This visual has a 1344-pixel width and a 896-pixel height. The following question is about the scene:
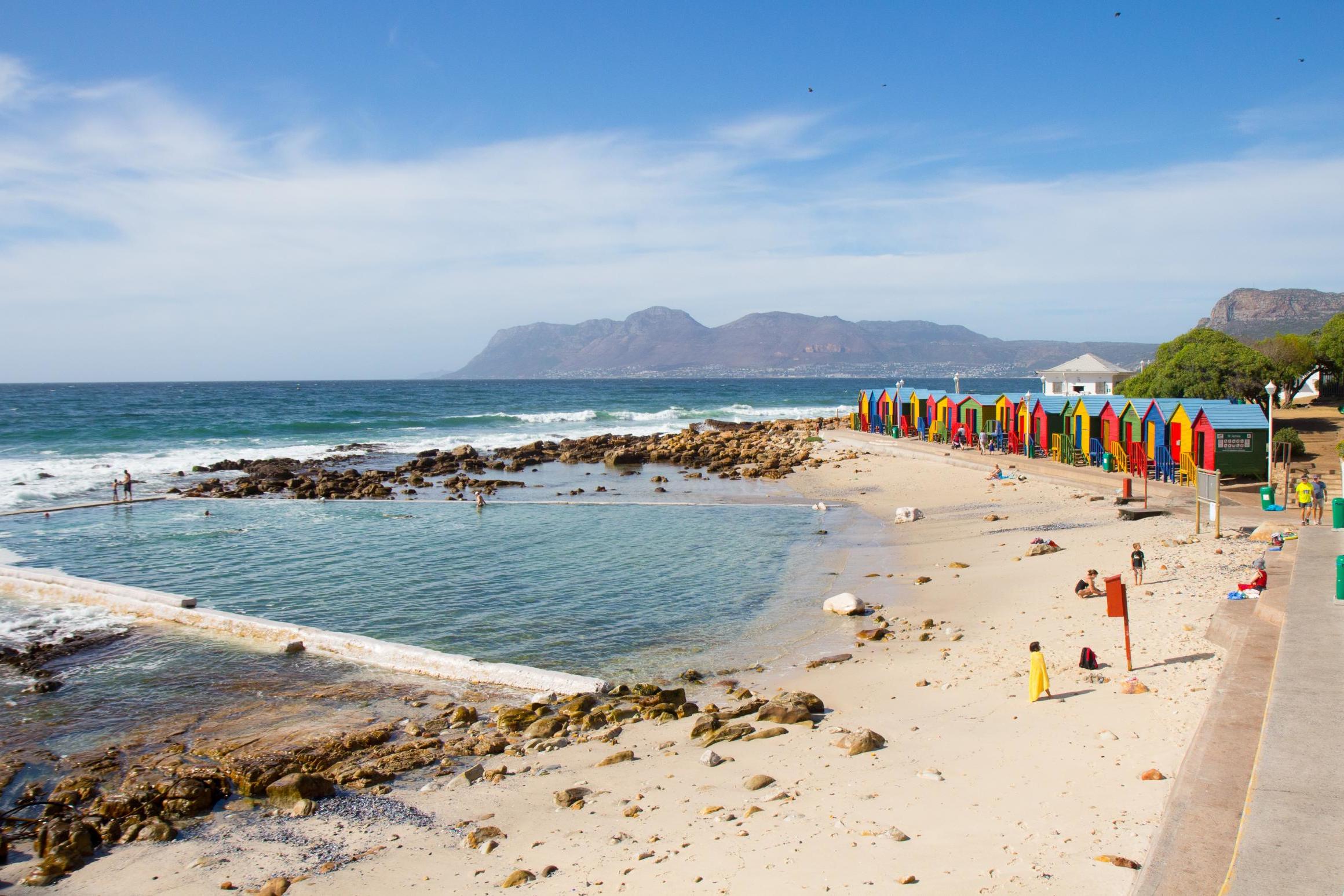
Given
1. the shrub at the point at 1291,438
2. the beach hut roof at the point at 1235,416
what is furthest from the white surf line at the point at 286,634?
the shrub at the point at 1291,438

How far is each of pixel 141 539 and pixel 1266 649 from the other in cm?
2690

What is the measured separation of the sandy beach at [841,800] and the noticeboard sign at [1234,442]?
13940 millimetres

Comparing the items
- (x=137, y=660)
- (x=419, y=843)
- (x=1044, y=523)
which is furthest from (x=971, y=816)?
(x=1044, y=523)

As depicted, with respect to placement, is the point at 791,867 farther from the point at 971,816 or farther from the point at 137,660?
the point at 137,660

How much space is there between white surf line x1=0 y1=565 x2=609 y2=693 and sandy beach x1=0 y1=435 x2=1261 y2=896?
2.59m

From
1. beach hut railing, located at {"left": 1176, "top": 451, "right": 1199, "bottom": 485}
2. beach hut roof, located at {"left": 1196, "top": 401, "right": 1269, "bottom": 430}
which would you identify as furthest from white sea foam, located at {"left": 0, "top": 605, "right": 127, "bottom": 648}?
beach hut roof, located at {"left": 1196, "top": 401, "right": 1269, "bottom": 430}

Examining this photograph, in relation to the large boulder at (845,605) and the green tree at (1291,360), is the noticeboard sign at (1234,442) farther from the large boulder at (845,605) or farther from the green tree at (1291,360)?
the green tree at (1291,360)

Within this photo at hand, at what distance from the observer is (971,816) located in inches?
291

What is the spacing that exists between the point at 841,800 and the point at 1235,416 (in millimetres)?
23080

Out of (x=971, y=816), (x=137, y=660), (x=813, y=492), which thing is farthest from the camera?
(x=813, y=492)

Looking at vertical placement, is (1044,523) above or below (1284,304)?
below

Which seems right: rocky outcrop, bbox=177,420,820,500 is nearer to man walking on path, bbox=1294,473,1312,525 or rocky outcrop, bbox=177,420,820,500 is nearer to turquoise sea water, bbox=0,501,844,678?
turquoise sea water, bbox=0,501,844,678

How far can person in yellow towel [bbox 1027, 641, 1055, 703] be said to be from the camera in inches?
399

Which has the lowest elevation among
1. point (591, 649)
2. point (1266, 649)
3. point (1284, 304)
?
point (591, 649)
